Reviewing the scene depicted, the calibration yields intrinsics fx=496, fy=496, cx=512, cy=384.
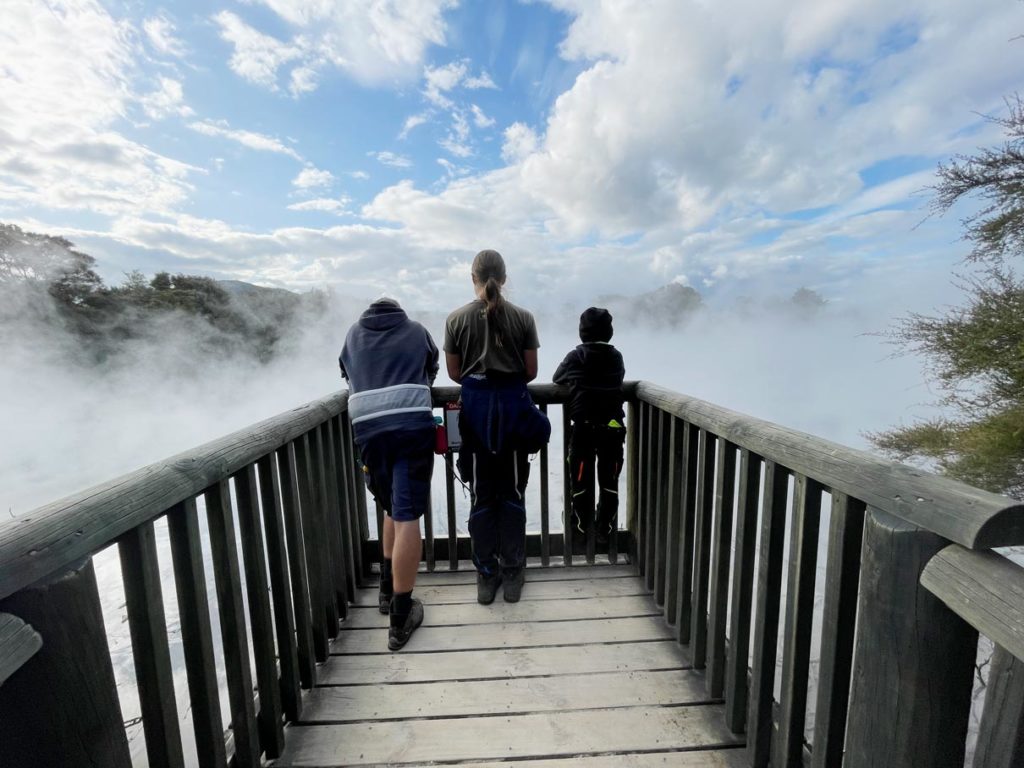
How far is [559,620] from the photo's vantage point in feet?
7.97

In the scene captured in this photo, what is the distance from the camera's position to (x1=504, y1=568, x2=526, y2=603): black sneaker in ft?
8.55

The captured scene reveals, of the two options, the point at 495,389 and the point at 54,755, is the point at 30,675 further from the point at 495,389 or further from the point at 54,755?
the point at 495,389

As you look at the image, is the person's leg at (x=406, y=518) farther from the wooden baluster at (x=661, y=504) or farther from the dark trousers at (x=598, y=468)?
the wooden baluster at (x=661, y=504)

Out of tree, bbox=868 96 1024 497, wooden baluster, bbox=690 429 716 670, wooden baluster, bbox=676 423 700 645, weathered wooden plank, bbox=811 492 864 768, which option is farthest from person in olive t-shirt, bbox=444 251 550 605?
tree, bbox=868 96 1024 497

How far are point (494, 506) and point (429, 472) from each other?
0.45m

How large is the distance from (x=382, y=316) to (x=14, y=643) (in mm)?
1658

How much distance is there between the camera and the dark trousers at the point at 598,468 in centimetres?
282

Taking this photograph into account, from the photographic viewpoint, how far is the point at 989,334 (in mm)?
9695

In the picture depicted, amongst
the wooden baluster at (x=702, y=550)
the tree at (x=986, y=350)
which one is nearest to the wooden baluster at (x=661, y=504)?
the wooden baluster at (x=702, y=550)

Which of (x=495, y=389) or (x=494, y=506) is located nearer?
(x=495, y=389)

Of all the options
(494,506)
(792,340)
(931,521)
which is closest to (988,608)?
(931,521)

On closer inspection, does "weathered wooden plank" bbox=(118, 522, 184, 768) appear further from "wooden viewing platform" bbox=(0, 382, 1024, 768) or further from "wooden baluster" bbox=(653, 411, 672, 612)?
"wooden baluster" bbox=(653, 411, 672, 612)

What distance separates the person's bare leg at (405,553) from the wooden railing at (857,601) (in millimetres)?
1220

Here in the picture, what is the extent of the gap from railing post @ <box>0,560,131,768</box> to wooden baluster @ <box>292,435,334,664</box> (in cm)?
111
